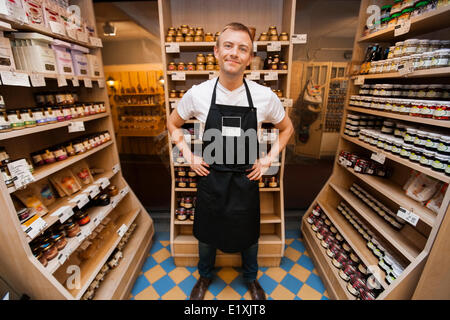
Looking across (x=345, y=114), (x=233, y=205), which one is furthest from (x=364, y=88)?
(x=233, y=205)

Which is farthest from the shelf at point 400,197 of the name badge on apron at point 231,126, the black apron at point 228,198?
the name badge on apron at point 231,126

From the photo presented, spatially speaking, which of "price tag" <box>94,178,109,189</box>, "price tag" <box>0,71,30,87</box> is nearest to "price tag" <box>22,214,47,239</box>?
"price tag" <box>94,178,109,189</box>

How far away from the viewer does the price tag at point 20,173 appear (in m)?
1.18

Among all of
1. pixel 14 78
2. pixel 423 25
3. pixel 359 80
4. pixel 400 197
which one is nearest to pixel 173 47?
pixel 14 78

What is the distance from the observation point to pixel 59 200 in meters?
1.71

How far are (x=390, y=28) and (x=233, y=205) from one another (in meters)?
1.81

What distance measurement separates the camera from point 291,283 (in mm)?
2131

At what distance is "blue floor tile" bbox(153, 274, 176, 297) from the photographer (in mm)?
2045

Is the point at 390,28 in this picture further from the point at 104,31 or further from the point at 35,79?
the point at 104,31

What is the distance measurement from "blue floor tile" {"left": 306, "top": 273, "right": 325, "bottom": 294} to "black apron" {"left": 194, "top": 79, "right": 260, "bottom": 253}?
916 mm

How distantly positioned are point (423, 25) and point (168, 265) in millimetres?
3083

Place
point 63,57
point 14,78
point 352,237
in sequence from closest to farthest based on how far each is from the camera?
point 14,78, point 63,57, point 352,237

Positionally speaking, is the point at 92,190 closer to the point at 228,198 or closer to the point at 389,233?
the point at 228,198

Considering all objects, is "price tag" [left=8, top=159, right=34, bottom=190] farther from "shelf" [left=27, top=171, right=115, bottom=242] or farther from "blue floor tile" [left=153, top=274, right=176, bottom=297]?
"blue floor tile" [left=153, top=274, right=176, bottom=297]
